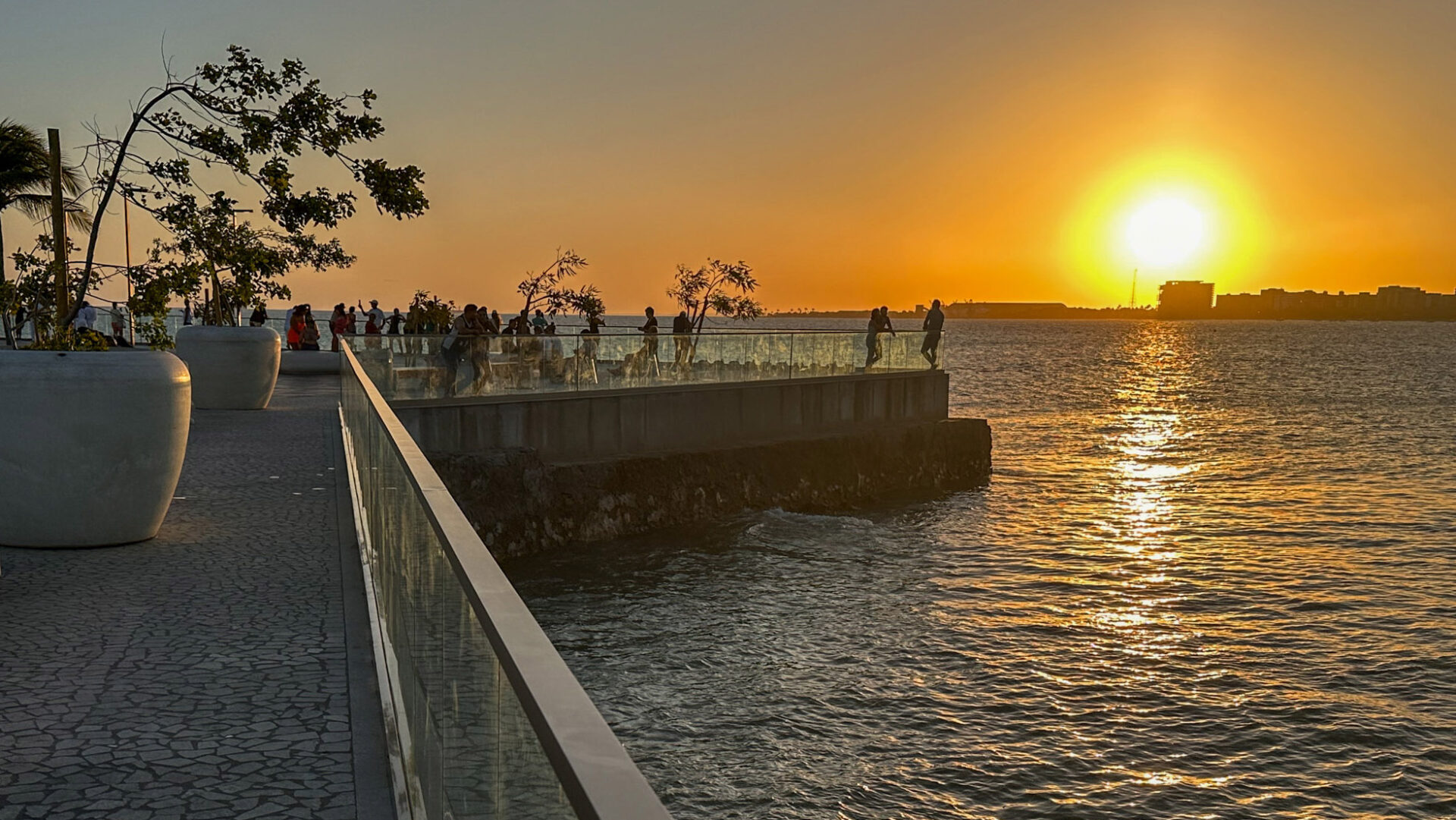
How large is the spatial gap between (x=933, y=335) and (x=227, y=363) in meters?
19.6

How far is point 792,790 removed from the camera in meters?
10.9

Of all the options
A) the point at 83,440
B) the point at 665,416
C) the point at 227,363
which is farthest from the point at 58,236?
the point at 665,416

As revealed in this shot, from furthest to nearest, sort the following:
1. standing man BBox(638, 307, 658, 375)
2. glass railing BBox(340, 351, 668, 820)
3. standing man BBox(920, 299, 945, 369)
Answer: standing man BBox(920, 299, 945, 369), standing man BBox(638, 307, 658, 375), glass railing BBox(340, 351, 668, 820)

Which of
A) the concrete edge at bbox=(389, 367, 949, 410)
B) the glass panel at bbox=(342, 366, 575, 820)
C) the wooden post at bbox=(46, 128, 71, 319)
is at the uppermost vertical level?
the wooden post at bbox=(46, 128, 71, 319)

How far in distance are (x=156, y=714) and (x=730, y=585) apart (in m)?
14.5

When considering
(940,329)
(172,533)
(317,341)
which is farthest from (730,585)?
(317,341)

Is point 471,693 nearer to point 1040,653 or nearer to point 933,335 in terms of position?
point 1040,653

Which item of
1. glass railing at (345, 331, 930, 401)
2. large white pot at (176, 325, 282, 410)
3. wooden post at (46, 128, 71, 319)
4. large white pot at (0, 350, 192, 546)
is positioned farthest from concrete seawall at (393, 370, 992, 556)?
large white pot at (0, 350, 192, 546)

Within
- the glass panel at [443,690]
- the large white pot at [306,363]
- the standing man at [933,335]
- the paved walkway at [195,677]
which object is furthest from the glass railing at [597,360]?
the large white pot at [306,363]

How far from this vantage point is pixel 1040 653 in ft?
52.7

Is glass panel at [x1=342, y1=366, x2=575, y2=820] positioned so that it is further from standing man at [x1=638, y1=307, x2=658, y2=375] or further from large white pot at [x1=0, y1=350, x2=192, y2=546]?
standing man at [x1=638, y1=307, x2=658, y2=375]

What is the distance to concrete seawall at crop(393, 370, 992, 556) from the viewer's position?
20922 millimetres

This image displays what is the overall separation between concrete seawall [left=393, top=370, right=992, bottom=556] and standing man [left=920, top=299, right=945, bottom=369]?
0.54 metres

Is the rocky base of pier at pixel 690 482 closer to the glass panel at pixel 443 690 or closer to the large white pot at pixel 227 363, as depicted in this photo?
the large white pot at pixel 227 363
